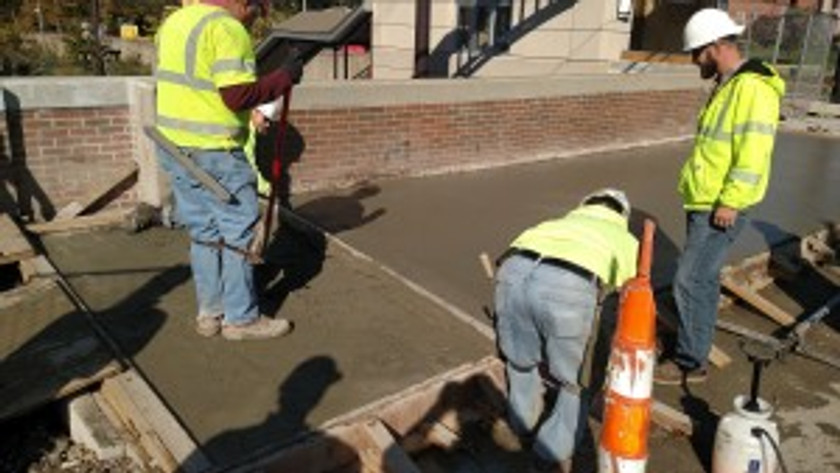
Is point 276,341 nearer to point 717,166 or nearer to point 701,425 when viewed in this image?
point 701,425

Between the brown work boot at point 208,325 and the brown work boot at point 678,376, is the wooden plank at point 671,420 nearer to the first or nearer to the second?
the brown work boot at point 678,376

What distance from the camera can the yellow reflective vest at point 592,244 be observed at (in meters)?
3.57

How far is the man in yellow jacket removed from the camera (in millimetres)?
4203

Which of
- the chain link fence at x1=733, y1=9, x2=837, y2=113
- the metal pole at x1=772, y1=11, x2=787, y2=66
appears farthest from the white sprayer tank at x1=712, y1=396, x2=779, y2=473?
the metal pole at x1=772, y1=11, x2=787, y2=66

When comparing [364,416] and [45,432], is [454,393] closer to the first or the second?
[364,416]

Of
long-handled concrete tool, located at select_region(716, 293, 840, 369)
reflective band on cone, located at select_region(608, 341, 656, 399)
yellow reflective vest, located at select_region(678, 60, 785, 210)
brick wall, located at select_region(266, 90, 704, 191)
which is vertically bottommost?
long-handled concrete tool, located at select_region(716, 293, 840, 369)

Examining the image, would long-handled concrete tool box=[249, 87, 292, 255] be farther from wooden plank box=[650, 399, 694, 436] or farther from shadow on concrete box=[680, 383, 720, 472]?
shadow on concrete box=[680, 383, 720, 472]

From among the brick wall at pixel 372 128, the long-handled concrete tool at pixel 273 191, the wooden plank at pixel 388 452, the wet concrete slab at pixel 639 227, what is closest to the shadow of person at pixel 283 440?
the wooden plank at pixel 388 452

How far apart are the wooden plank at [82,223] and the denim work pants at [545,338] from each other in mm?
4143

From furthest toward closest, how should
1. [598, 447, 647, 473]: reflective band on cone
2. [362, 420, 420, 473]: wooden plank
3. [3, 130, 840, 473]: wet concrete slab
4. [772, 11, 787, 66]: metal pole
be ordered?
[772, 11, 787, 66]: metal pole < [3, 130, 840, 473]: wet concrete slab < [362, 420, 420, 473]: wooden plank < [598, 447, 647, 473]: reflective band on cone

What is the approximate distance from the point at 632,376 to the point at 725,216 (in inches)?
64.5

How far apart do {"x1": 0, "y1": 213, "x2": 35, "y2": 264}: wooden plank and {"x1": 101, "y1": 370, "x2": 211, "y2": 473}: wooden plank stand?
2.00m

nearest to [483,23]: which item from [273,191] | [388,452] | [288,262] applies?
[288,262]

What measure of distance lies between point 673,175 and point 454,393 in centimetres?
727
